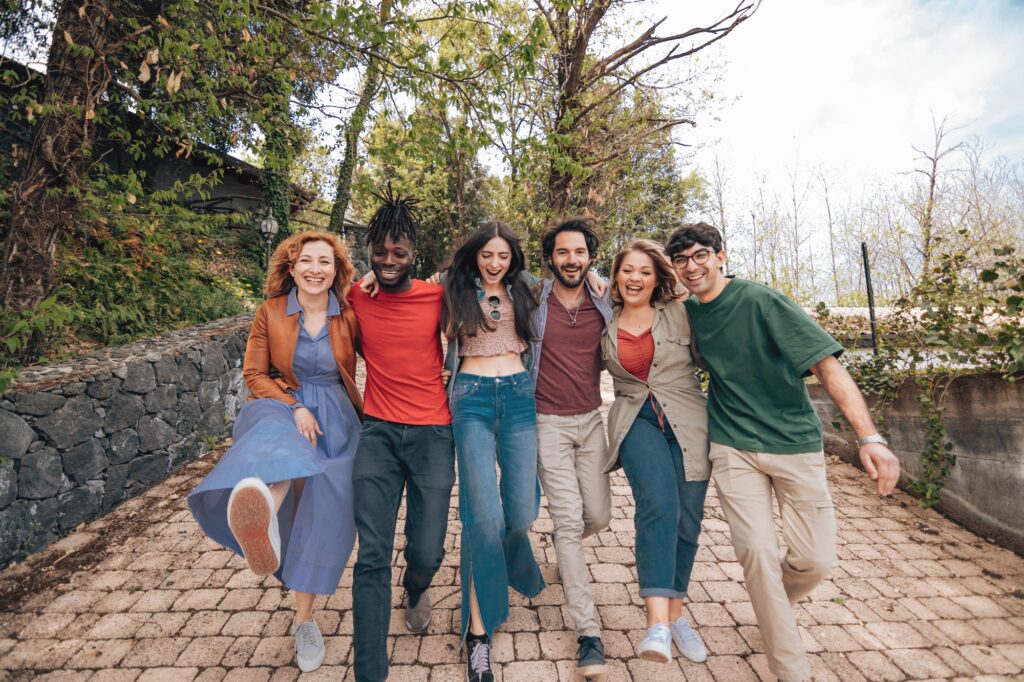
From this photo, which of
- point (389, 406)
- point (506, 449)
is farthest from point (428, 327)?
point (506, 449)

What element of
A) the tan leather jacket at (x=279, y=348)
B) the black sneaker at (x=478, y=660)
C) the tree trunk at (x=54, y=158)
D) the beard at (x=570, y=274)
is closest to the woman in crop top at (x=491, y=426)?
the black sneaker at (x=478, y=660)

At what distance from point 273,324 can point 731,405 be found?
102 inches

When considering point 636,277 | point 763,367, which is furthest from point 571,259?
point 763,367

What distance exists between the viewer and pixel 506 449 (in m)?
2.75

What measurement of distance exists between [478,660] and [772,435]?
6.07 ft

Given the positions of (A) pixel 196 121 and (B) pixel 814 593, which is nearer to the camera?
(B) pixel 814 593

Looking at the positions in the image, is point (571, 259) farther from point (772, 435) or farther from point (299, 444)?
point (299, 444)

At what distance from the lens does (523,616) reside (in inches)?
118

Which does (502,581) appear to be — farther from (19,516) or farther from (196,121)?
(196,121)

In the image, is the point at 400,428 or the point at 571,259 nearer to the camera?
the point at 400,428

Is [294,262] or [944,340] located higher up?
[294,262]

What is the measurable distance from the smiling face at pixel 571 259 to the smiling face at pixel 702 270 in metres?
0.53

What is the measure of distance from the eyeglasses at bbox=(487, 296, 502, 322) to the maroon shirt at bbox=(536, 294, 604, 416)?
0.99 ft

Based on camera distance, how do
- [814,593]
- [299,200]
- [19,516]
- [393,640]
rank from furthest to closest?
[299,200]
[19,516]
[814,593]
[393,640]
